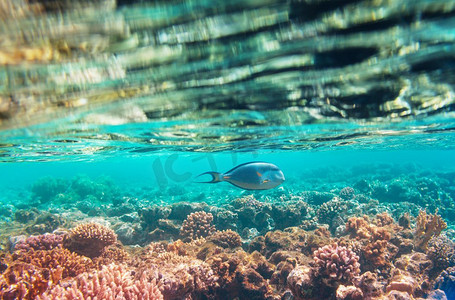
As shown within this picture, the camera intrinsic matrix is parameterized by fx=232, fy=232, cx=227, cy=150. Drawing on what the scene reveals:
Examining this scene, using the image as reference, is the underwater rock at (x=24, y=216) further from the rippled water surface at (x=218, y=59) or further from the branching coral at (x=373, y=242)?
the branching coral at (x=373, y=242)

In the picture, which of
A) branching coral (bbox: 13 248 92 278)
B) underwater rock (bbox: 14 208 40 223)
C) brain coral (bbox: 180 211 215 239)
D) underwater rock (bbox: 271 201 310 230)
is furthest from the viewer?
underwater rock (bbox: 14 208 40 223)

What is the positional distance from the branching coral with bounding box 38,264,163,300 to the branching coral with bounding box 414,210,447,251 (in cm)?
1032

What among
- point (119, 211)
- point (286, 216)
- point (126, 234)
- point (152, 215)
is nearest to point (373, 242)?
point (286, 216)

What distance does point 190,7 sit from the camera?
3049 millimetres

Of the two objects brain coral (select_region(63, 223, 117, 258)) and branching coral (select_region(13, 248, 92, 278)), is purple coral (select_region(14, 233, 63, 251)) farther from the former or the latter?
branching coral (select_region(13, 248, 92, 278))

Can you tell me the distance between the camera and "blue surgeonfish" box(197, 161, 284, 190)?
6316 mm

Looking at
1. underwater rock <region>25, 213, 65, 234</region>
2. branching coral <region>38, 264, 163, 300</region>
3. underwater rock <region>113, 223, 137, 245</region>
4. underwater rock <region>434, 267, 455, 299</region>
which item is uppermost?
branching coral <region>38, 264, 163, 300</region>

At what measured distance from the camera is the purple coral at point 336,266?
530 cm

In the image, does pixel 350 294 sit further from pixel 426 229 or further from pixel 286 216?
pixel 426 229

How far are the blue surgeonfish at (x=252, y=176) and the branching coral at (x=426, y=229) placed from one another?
7464 mm

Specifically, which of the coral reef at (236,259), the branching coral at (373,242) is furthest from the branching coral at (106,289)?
the branching coral at (373,242)

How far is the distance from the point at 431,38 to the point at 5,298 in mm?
9042

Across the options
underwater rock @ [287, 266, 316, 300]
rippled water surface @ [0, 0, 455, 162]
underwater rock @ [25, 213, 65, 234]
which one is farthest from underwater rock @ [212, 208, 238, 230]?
underwater rock @ [25, 213, 65, 234]

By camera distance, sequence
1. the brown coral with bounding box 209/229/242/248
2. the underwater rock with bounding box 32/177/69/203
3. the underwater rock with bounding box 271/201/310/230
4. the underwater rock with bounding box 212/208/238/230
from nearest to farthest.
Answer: the brown coral with bounding box 209/229/242/248, the underwater rock with bounding box 271/201/310/230, the underwater rock with bounding box 212/208/238/230, the underwater rock with bounding box 32/177/69/203
